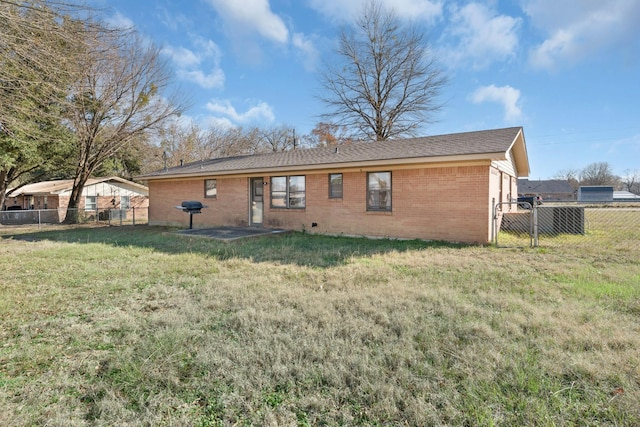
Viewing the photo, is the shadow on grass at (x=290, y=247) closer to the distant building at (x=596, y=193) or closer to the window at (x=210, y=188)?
the window at (x=210, y=188)

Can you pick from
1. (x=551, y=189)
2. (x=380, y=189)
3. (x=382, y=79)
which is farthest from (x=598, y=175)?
(x=380, y=189)

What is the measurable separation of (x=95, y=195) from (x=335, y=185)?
2499cm

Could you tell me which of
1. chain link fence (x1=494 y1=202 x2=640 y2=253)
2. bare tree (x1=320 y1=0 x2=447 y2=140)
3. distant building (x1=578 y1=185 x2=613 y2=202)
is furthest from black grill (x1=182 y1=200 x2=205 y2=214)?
distant building (x1=578 y1=185 x2=613 y2=202)

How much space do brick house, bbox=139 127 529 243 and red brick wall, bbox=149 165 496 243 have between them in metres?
0.03

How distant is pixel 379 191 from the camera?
10.2 metres

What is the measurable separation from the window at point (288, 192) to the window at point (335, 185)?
114 centimetres

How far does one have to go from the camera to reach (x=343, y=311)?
3871mm

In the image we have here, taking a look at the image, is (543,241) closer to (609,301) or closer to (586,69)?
(609,301)

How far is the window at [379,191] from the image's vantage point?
10.0m

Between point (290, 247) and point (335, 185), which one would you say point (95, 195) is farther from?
point (290, 247)

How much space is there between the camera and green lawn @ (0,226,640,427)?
2117 millimetres

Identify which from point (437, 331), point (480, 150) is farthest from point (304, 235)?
point (437, 331)

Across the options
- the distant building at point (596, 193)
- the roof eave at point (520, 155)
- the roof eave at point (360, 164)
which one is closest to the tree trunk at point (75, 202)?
the roof eave at point (360, 164)

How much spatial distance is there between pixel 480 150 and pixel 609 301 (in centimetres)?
508
